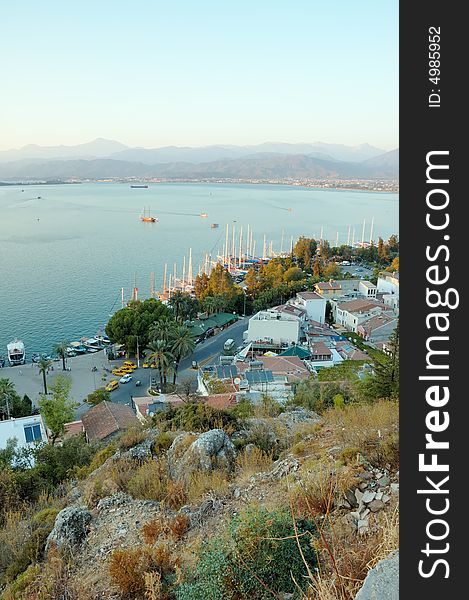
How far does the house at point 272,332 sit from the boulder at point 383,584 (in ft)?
76.4

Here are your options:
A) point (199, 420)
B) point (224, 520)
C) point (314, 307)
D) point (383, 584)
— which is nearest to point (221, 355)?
point (314, 307)

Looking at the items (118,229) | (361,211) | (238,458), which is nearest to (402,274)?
(238,458)

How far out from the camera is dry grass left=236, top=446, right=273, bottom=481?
6.12 m

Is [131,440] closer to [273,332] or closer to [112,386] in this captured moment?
[112,386]

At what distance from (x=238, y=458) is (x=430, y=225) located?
537 cm

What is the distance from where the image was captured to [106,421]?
14.8 metres

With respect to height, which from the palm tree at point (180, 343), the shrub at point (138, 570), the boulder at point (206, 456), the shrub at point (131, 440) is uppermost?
the shrub at point (138, 570)

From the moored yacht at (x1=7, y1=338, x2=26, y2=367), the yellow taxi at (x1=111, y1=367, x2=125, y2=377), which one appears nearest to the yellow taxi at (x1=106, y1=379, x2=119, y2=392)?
the yellow taxi at (x1=111, y1=367, x2=125, y2=377)

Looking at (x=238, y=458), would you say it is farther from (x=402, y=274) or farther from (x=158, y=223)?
(x=158, y=223)

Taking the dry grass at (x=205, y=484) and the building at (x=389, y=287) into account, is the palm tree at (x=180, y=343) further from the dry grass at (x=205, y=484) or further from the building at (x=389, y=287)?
the building at (x=389, y=287)

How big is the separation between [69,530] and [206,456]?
191cm

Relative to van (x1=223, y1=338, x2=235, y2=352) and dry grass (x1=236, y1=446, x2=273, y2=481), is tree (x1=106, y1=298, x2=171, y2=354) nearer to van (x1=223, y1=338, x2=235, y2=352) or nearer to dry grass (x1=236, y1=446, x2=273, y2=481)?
van (x1=223, y1=338, x2=235, y2=352)

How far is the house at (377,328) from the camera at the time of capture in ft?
92.7

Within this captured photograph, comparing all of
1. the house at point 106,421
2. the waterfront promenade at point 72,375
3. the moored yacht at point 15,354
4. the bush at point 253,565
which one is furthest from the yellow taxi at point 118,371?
the bush at point 253,565
